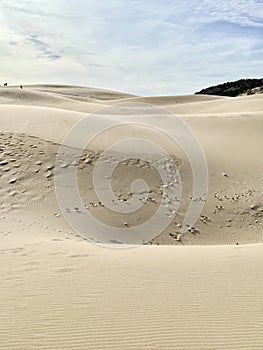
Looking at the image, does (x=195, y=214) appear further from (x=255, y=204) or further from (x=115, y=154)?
(x=115, y=154)

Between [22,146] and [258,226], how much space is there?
217 inches

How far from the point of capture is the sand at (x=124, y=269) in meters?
3.08

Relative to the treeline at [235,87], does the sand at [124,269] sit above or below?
below

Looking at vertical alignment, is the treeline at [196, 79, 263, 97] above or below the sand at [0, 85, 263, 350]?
above

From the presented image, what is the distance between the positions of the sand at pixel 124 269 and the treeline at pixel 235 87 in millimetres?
34767

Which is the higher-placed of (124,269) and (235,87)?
(235,87)

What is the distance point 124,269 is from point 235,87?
154ft

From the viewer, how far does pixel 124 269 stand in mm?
4562

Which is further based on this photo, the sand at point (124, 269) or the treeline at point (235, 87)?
the treeline at point (235, 87)

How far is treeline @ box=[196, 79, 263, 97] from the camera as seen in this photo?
45237mm

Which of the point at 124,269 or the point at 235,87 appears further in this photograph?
the point at 235,87

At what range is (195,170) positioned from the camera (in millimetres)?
10688

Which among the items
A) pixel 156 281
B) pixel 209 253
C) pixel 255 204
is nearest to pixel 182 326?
pixel 156 281

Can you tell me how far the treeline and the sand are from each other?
34767mm
